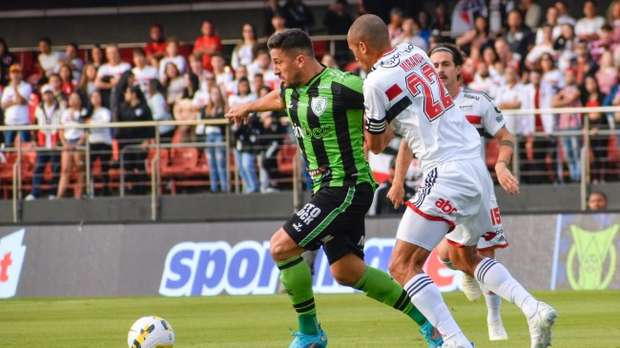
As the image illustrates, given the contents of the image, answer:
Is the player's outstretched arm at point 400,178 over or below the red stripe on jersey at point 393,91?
below

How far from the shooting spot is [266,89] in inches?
847

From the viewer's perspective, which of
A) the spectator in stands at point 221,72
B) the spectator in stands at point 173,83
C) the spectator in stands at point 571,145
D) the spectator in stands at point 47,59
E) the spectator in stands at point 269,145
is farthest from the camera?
→ the spectator in stands at point 47,59

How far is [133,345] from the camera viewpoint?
979 centimetres

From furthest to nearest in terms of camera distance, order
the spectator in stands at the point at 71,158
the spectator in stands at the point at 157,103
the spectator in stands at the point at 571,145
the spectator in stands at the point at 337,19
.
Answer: the spectator in stands at the point at 337,19 < the spectator in stands at the point at 157,103 < the spectator in stands at the point at 71,158 < the spectator in stands at the point at 571,145

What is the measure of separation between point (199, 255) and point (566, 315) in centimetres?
774

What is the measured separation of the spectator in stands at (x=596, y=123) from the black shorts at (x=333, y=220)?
11.1 metres

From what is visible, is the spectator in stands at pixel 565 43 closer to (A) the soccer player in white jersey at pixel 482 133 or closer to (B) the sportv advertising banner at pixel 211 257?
(B) the sportv advertising banner at pixel 211 257

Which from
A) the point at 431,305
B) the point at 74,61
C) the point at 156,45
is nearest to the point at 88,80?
the point at 74,61

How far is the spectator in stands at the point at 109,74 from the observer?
78.0 feet

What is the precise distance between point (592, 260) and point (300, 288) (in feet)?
31.5

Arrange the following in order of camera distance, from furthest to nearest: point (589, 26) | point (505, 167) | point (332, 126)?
1. point (589, 26)
2. point (505, 167)
3. point (332, 126)

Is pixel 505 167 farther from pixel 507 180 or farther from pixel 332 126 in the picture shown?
pixel 332 126

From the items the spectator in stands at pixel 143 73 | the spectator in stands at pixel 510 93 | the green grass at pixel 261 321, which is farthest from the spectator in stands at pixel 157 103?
the spectator in stands at pixel 510 93

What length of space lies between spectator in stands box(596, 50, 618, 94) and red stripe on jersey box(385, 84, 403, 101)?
12.5 m
